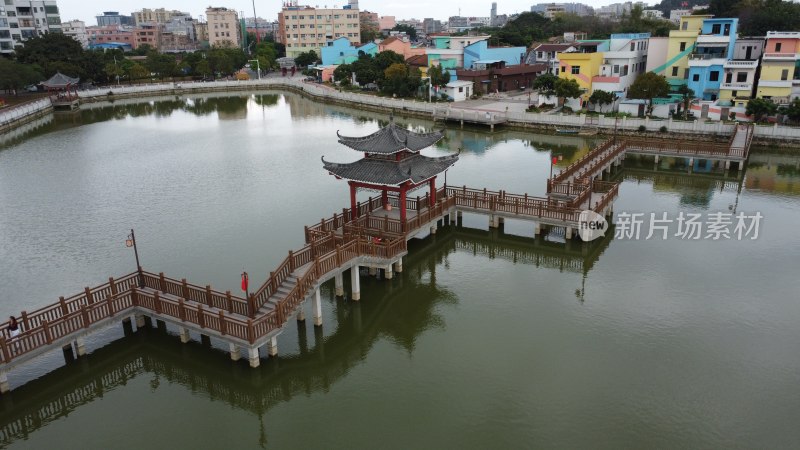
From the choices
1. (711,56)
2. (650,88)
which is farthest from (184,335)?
(711,56)

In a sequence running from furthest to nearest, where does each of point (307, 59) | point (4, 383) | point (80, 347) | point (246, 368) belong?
point (307, 59) → point (80, 347) → point (246, 368) → point (4, 383)

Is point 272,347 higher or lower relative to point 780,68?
lower

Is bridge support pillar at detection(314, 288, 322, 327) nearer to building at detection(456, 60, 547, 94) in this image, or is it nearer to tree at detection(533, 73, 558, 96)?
tree at detection(533, 73, 558, 96)

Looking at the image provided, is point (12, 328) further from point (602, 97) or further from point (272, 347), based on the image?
point (602, 97)

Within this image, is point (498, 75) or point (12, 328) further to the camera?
point (498, 75)

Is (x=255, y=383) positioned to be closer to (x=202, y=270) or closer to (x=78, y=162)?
(x=202, y=270)

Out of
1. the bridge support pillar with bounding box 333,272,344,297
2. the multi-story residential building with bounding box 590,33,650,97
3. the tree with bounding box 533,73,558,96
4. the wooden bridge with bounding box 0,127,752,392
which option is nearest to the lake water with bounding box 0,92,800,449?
the bridge support pillar with bounding box 333,272,344,297
